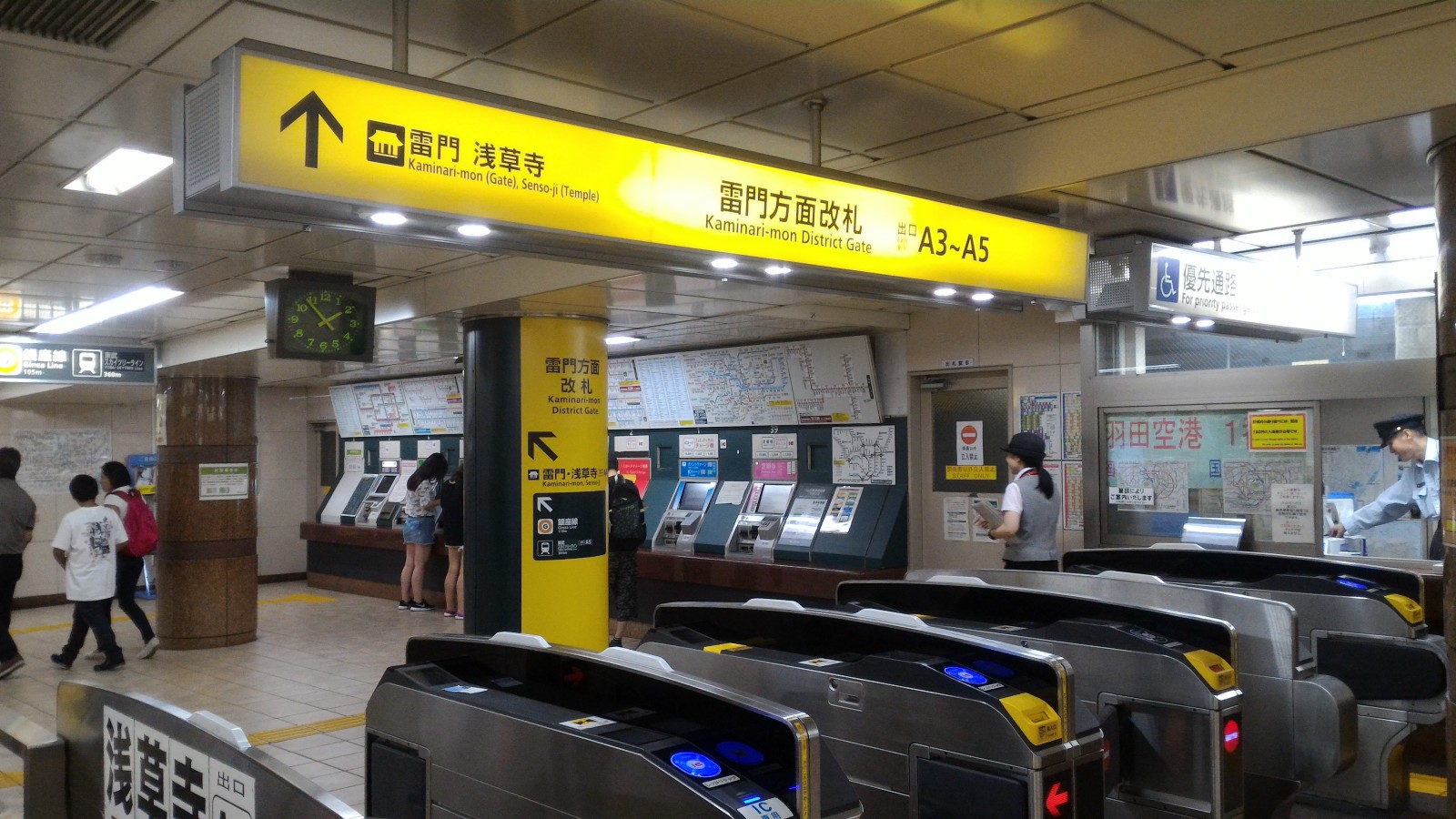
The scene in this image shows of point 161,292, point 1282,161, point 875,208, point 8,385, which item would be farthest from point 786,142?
point 8,385

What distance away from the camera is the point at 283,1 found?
301 centimetres

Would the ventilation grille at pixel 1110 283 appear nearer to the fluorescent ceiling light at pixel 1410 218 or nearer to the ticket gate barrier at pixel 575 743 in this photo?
the fluorescent ceiling light at pixel 1410 218

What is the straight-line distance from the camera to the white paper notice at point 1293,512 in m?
5.83

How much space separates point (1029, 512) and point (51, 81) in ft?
15.5

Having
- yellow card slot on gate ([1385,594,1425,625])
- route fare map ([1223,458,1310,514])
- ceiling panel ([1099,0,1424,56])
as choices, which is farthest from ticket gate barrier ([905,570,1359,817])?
ceiling panel ([1099,0,1424,56])

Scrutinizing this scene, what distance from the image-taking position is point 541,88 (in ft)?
12.3

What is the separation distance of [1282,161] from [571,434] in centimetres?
447

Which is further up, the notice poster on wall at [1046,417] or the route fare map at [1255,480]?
→ the notice poster on wall at [1046,417]

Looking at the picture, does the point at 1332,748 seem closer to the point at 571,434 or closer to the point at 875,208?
the point at 875,208

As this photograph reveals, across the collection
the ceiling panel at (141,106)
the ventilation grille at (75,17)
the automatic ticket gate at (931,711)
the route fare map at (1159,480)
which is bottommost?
the automatic ticket gate at (931,711)

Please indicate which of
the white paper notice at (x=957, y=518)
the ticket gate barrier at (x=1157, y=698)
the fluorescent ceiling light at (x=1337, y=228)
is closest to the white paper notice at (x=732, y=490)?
the white paper notice at (x=957, y=518)

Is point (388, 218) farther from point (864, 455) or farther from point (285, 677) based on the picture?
point (285, 677)

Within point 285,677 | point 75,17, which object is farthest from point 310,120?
point 285,677

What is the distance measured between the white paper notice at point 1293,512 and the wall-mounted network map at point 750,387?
10.5 feet
